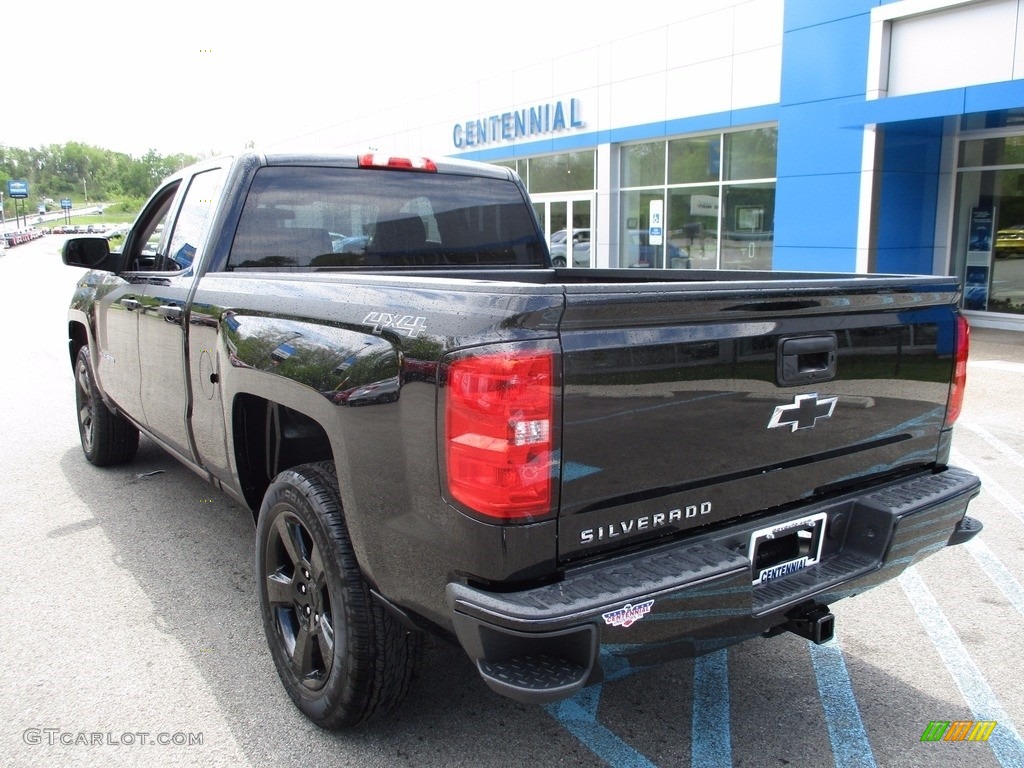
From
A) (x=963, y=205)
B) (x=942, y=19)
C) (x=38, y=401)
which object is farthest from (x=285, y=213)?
(x=963, y=205)

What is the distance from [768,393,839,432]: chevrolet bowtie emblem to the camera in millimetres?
2549

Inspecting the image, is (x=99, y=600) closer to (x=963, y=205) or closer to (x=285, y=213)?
(x=285, y=213)

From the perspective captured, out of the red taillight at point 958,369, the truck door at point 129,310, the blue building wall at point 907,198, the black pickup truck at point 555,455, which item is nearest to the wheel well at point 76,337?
the truck door at point 129,310

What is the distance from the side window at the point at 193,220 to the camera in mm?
3957

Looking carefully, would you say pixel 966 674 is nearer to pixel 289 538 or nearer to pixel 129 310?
pixel 289 538

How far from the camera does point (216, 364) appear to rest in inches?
137

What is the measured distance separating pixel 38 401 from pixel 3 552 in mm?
4755

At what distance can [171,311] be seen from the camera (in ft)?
13.0

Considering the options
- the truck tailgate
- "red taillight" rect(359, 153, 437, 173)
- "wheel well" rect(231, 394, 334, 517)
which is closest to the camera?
the truck tailgate

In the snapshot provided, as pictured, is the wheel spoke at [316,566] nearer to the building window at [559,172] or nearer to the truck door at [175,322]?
the truck door at [175,322]

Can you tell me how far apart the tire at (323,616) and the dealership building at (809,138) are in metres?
11.4

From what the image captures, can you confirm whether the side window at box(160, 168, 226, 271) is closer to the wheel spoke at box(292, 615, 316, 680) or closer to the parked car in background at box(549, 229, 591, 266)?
the wheel spoke at box(292, 615, 316, 680)

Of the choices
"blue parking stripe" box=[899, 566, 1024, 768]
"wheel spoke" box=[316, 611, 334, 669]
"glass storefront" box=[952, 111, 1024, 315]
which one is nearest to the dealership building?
"glass storefront" box=[952, 111, 1024, 315]

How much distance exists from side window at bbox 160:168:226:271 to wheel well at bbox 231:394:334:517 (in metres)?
0.97
